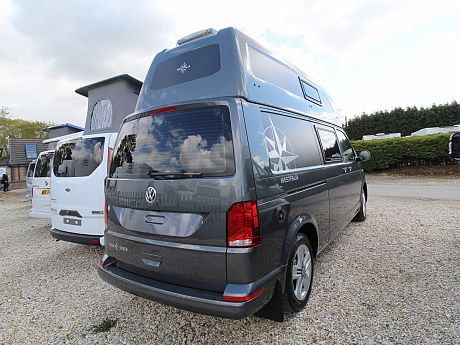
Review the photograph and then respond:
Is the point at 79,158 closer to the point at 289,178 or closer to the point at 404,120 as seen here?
the point at 289,178

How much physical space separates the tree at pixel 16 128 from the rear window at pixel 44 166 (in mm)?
40854

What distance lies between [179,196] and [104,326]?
152 centimetres

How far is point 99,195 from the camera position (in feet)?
13.5

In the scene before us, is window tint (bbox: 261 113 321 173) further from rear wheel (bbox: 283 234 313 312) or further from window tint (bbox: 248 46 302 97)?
rear wheel (bbox: 283 234 313 312)

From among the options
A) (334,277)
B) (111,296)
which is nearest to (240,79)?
(334,277)

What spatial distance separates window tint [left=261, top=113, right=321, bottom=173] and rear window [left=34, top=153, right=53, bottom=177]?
18.9ft

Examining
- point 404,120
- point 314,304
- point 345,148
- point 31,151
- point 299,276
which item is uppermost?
point 404,120

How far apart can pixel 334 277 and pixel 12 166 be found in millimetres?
29946

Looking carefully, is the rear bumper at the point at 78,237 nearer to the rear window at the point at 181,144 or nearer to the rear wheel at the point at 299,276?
the rear window at the point at 181,144

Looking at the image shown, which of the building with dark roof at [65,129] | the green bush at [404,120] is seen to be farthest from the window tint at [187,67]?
the green bush at [404,120]

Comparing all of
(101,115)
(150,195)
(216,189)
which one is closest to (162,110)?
(150,195)

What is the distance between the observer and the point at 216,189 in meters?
2.07

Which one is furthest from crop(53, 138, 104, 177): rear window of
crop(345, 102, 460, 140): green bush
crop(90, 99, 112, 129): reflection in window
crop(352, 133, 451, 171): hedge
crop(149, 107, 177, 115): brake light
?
crop(345, 102, 460, 140): green bush

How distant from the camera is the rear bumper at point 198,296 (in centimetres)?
195
